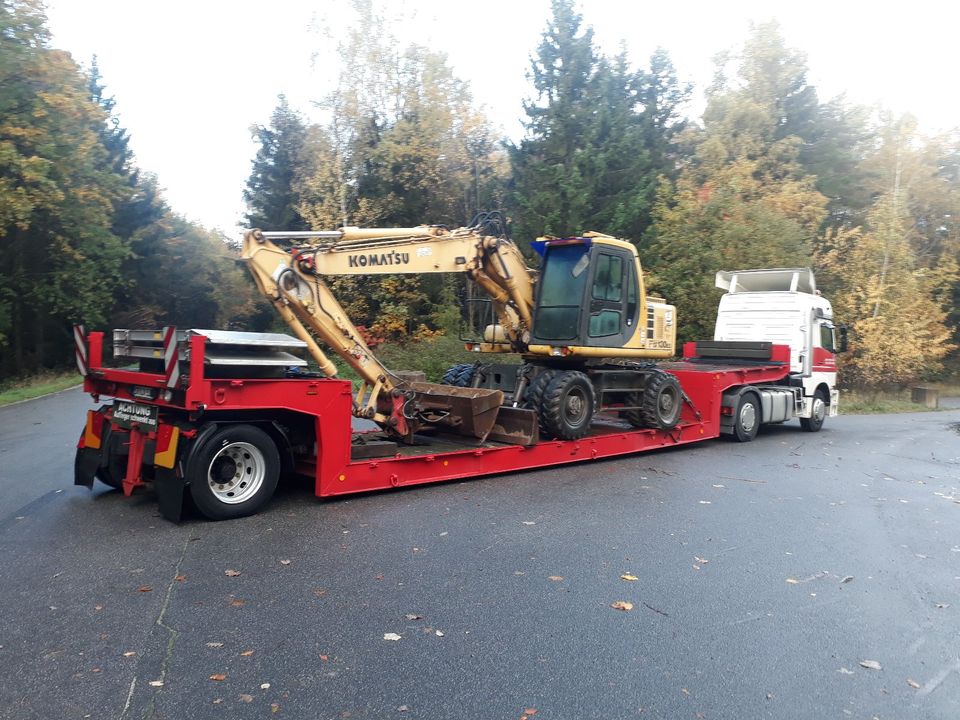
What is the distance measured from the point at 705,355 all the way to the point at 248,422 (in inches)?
441

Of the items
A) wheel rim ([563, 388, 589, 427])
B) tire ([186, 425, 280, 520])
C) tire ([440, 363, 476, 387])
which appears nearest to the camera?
tire ([186, 425, 280, 520])

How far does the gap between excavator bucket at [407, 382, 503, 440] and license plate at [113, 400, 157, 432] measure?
3.31m

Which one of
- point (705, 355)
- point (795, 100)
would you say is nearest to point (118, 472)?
point (705, 355)

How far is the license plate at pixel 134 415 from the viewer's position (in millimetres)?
7461

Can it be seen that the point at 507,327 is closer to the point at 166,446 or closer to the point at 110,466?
the point at 166,446

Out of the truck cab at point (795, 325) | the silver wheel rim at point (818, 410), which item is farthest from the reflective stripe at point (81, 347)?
the silver wheel rim at point (818, 410)

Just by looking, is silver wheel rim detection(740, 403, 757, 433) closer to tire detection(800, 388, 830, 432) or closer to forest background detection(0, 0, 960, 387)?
tire detection(800, 388, 830, 432)

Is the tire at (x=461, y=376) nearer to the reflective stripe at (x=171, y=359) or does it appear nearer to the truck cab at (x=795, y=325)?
the reflective stripe at (x=171, y=359)

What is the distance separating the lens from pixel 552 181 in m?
25.9

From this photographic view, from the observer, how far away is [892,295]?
30781 mm

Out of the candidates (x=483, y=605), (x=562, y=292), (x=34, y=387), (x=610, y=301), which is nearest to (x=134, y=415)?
(x=483, y=605)

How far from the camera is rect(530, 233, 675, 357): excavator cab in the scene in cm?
1084

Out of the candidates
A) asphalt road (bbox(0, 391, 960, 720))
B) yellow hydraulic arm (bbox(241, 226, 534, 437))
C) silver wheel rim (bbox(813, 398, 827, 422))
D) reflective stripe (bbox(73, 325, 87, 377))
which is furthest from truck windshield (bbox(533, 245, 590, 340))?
silver wheel rim (bbox(813, 398, 827, 422))

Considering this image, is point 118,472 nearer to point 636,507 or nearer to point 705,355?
point 636,507
